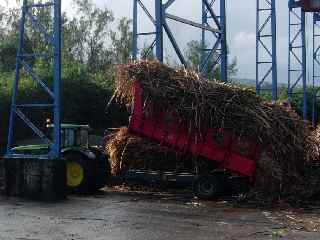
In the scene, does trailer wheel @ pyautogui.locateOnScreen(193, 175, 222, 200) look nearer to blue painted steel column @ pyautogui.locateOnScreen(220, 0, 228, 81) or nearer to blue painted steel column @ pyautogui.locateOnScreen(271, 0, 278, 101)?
blue painted steel column @ pyautogui.locateOnScreen(220, 0, 228, 81)

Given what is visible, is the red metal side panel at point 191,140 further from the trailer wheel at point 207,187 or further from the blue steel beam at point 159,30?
the blue steel beam at point 159,30

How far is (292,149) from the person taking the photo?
14930mm

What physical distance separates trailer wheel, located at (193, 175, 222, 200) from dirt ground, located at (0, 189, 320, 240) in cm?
40

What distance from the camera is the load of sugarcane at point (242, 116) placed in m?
14.8

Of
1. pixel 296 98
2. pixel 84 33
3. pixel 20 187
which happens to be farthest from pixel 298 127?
pixel 84 33

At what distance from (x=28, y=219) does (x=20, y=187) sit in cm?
369

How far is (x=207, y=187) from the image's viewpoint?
15.7 metres

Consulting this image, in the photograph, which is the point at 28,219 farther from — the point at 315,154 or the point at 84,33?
the point at 84,33

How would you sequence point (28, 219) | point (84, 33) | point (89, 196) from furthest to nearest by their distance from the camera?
1. point (84, 33)
2. point (89, 196)
3. point (28, 219)

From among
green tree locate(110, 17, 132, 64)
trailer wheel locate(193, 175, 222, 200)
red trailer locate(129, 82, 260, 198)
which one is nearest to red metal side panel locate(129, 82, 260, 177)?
red trailer locate(129, 82, 260, 198)

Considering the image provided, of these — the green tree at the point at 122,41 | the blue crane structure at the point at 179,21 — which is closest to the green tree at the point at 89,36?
the green tree at the point at 122,41

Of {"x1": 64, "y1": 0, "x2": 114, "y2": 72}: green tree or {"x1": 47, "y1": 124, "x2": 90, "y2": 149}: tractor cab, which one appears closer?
{"x1": 47, "y1": 124, "x2": 90, "y2": 149}: tractor cab

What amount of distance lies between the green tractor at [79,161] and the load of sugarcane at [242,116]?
2079 mm

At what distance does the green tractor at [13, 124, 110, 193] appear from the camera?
16.5m
